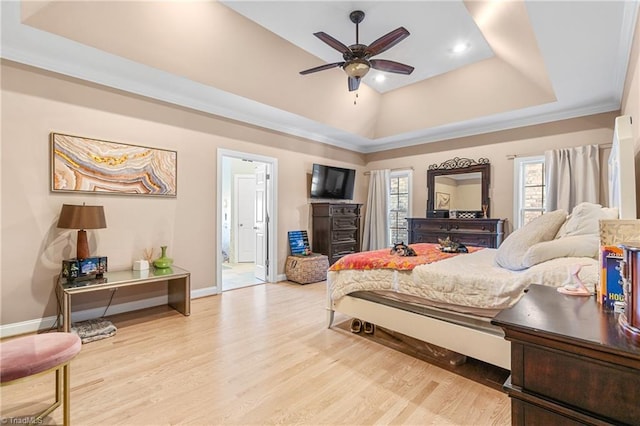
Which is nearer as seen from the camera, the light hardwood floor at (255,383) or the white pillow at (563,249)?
the light hardwood floor at (255,383)

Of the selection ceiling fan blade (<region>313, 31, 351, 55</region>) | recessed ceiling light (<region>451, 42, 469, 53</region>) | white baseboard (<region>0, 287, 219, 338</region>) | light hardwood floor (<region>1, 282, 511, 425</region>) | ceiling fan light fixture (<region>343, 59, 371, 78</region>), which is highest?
recessed ceiling light (<region>451, 42, 469, 53</region>)

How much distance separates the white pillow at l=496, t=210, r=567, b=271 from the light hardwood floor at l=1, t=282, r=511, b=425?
0.91 m

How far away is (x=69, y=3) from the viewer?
2617mm

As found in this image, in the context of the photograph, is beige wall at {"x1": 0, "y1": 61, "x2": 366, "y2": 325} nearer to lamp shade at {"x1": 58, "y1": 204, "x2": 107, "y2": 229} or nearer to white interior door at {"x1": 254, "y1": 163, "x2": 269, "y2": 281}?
lamp shade at {"x1": 58, "y1": 204, "x2": 107, "y2": 229}

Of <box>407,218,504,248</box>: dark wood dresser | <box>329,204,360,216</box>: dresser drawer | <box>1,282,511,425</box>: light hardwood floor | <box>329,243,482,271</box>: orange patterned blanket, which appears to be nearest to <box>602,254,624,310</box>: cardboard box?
<box>1,282,511,425</box>: light hardwood floor

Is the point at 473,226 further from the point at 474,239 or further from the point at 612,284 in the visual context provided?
the point at 612,284

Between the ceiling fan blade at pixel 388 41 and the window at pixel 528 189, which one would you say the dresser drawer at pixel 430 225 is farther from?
the ceiling fan blade at pixel 388 41

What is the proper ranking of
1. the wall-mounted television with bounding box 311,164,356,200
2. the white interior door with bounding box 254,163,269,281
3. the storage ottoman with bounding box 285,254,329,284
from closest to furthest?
the storage ottoman with bounding box 285,254,329,284 → the white interior door with bounding box 254,163,269,281 → the wall-mounted television with bounding box 311,164,356,200

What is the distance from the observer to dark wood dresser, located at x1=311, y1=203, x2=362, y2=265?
5516 mm

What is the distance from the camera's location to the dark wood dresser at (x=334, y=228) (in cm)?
552

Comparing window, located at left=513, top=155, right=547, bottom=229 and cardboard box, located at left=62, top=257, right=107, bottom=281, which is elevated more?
window, located at left=513, top=155, right=547, bottom=229

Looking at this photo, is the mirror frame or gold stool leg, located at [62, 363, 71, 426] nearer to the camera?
gold stool leg, located at [62, 363, 71, 426]

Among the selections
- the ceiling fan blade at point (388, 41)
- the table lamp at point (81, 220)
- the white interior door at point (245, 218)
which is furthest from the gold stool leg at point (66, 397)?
the white interior door at point (245, 218)

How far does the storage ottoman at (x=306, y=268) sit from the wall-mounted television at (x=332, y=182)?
49.5 inches
